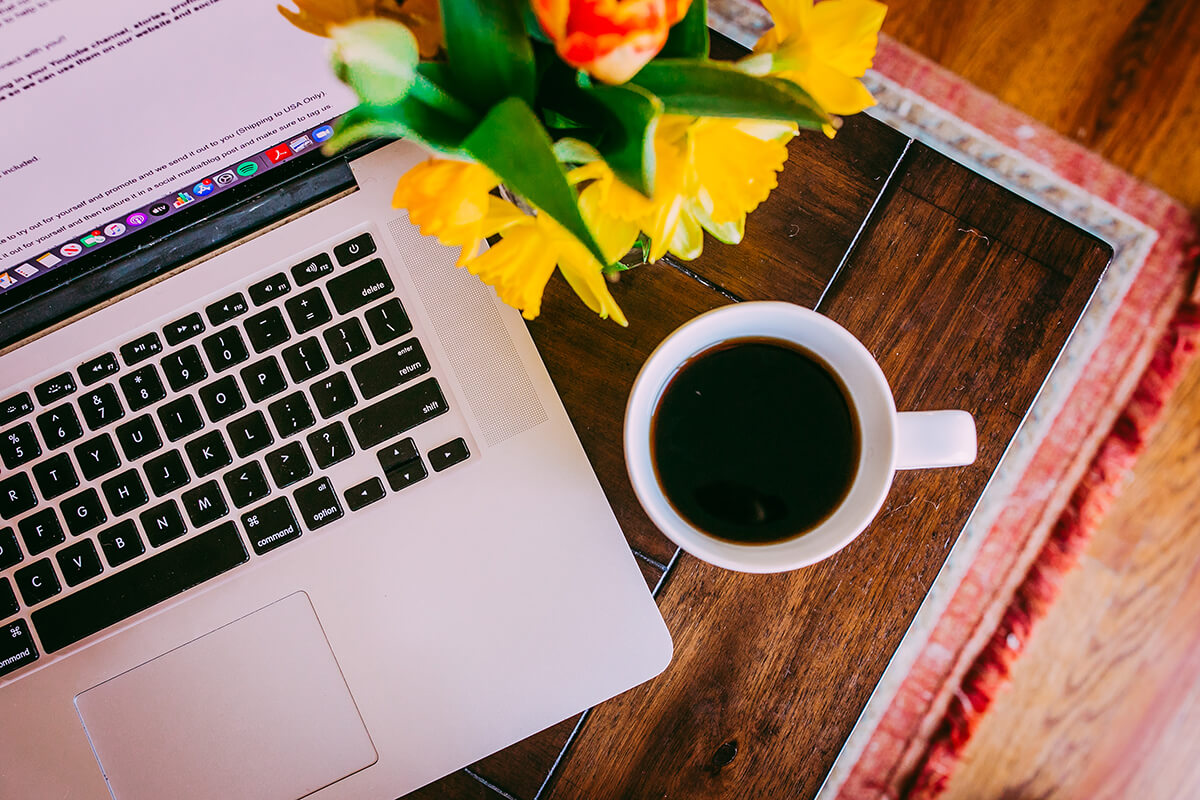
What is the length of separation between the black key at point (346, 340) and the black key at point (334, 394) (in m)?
0.01

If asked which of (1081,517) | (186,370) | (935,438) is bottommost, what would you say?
(1081,517)

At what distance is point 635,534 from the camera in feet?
1.47

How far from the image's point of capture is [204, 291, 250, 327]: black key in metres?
0.42

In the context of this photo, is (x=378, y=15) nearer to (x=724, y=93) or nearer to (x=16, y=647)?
(x=724, y=93)

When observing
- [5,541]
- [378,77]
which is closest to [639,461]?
[378,77]

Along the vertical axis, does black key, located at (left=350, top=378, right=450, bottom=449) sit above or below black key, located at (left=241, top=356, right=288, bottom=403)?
below

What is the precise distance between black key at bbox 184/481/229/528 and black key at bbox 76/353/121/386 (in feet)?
0.26

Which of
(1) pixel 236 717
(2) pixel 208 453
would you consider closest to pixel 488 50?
(2) pixel 208 453

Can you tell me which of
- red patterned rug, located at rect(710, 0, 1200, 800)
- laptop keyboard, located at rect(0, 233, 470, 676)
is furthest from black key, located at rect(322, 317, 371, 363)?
red patterned rug, located at rect(710, 0, 1200, 800)

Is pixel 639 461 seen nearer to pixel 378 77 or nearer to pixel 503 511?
pixel 503 511

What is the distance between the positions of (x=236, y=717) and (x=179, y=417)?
0.56 feet

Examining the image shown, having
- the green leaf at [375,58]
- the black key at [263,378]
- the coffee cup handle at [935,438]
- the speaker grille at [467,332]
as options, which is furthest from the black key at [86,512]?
the coffee cup handle at [935,438]

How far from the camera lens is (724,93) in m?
0.24

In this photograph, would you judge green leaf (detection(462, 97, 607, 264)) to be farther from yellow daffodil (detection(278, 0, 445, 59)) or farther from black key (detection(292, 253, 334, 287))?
black key (detection(292, 253, 334, 287))
